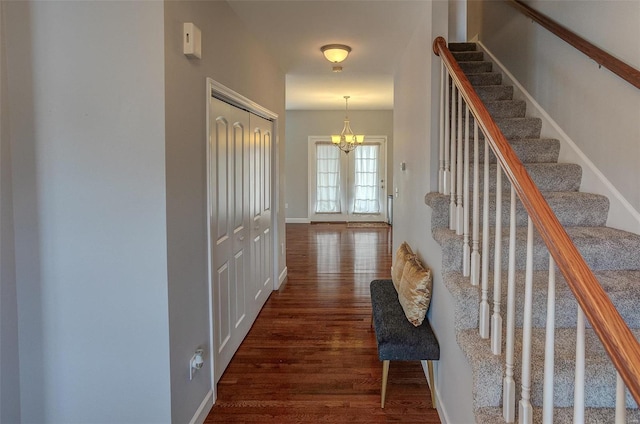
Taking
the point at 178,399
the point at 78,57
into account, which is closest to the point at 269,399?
the point at 178,399

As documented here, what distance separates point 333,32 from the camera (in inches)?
132

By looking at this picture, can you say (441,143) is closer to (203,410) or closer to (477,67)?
(203,410)

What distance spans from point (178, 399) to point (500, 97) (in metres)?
3.42

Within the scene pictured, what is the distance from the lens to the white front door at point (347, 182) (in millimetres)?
9492

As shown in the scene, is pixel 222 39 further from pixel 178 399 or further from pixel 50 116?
pixel 178 399

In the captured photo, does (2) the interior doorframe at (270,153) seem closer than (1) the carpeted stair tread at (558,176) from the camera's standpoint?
Yes

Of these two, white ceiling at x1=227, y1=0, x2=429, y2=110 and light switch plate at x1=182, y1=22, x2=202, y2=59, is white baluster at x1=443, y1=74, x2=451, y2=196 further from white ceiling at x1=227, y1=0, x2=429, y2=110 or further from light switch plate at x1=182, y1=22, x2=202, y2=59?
light switch plate at x1=182, y1=22, x2=202, y2=59

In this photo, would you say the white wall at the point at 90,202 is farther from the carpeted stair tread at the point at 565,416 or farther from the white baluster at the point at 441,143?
the white baluster at the point at 441,143

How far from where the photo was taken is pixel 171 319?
190cm

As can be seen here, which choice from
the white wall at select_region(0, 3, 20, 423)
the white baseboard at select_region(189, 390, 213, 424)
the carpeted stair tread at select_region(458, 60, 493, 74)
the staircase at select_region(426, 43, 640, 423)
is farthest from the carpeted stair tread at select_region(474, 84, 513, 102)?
the white wall at select_region(0, 3, 20, 423)

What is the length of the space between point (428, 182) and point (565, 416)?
59.5 inches

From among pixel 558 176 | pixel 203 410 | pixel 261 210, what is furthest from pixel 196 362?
pixel 558 176

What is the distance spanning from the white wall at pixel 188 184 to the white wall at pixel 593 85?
236cm

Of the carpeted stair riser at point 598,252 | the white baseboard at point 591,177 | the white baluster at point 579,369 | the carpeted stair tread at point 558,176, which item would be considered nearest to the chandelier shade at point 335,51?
the white baseboard at point 591,177
